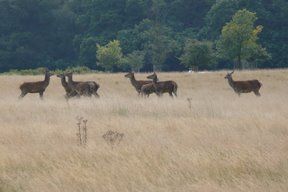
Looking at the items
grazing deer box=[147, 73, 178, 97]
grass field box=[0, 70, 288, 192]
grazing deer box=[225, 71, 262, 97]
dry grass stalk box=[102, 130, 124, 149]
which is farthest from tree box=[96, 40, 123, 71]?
dry grass stalk box=[102, 130, 124, 149]

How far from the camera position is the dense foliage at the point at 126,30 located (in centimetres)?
6569

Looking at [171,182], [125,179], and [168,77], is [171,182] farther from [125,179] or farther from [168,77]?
[168,77]

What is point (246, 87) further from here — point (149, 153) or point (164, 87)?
point (149, 153)

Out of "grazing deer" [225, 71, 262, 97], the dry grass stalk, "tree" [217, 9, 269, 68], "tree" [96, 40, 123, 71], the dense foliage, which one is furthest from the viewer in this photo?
the dense foliage

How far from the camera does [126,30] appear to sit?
2763 inches

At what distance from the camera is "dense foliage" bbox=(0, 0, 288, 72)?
216ft

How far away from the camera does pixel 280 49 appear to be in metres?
64.4

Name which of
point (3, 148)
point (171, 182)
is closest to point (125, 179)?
point (171, 182)

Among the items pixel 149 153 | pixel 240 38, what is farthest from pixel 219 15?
pixel 149 153

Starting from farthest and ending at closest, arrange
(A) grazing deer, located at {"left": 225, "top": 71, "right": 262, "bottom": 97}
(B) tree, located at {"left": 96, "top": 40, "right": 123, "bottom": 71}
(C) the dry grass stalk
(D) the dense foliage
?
(D) the dense foliage → (B) tree, located at {"left": 96, "top": 40, "right": 123, "bottom": 71} → (A) grazing deer, located at {"left": 225, "top": 71, "right": 262, "bottom": 97} → (C) the dry grass stalk

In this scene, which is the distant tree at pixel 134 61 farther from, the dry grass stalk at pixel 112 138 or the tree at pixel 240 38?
the dry grass stalk at pixel 112 138

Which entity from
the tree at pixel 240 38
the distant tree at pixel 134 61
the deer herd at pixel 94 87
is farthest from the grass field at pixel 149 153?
the distant tree at pixel 134 61

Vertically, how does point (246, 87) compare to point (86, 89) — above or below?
below

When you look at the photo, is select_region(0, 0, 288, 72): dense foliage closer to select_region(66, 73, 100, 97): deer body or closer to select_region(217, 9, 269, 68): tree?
select_region(217, 9, 269, 68): tree
